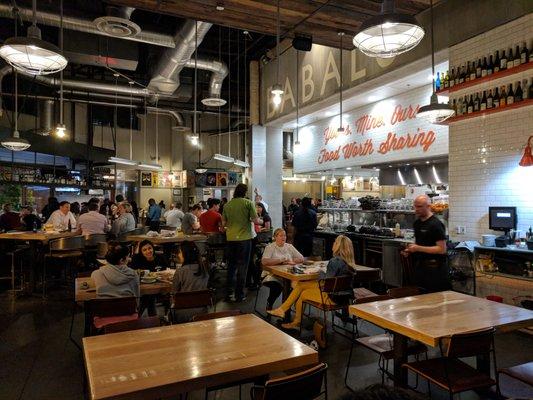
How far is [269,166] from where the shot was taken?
→ 11938 millimetres

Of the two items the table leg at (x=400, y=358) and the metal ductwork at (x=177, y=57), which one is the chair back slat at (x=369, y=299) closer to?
the table leg at (x=400, y=358)

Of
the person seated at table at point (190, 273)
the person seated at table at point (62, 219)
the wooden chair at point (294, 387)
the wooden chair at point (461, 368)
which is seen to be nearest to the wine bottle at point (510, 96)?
the wooden chair at point (461, 368)

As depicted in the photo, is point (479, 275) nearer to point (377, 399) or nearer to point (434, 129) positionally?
point (434, 129)

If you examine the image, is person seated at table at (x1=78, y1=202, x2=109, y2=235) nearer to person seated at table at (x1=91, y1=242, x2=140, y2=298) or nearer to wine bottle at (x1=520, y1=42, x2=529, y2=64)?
person seated at table at (x1=91, y1=242, x2=140, y2=298)

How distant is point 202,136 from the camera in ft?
56.4

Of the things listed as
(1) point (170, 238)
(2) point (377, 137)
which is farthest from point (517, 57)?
(1) point (170, 238)

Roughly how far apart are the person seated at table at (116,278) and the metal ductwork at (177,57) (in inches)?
188

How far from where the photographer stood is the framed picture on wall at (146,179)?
52.7 feet

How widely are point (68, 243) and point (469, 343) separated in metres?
6.49

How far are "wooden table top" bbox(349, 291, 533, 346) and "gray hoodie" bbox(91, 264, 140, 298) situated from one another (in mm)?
2204

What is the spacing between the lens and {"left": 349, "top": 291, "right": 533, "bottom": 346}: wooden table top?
273 cm

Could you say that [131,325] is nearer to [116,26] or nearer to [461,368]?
[461,368]

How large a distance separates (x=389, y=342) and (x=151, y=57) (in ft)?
34.4

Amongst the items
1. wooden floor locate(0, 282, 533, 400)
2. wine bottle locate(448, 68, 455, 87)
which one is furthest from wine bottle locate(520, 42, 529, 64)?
wooden floor locate(0, 282, 533, 400)
